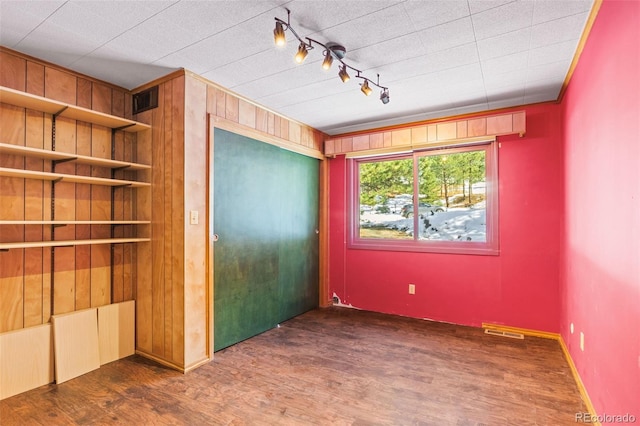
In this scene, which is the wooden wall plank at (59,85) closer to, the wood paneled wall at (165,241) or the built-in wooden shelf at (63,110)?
the built-in wooden shelf at (63,110)

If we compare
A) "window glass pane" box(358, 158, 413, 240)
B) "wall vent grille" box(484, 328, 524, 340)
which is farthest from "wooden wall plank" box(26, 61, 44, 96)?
"wall vent grille" box(484, 328, 524, 340)

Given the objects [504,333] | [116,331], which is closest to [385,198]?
[504,333]

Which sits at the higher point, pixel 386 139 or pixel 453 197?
pixel 386 139

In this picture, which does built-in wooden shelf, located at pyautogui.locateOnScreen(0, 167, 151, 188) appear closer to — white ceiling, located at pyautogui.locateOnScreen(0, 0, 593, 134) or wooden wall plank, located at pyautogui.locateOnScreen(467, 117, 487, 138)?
white ceiling, located at pyautogui.locateOnScreen(0, 0, 593, 134)

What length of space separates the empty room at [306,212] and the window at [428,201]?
30 mm

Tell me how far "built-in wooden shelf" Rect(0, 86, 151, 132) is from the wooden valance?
2.41 metres

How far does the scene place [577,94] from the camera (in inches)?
97.9

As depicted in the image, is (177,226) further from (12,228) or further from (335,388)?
(335,388)

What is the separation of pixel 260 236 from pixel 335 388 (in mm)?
1695

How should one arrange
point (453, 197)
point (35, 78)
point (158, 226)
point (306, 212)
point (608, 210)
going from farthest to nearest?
point (306, 212) → point (453, 197) → point (158, 226) → point (35, 78) → point (608, 210)

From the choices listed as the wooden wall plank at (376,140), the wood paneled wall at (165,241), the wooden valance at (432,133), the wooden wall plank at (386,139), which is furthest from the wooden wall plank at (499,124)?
the wood paneled wall at (165,241)

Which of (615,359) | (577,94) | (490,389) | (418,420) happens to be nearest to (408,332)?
(490,389)

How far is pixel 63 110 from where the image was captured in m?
2.41

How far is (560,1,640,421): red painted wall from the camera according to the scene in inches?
55.9
